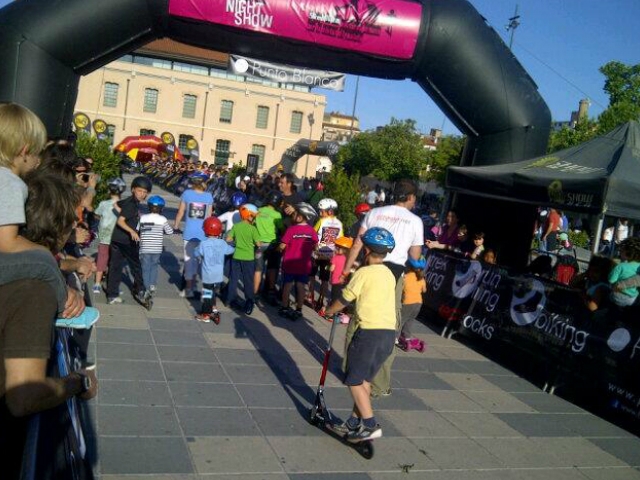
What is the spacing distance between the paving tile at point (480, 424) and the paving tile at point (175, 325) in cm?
324

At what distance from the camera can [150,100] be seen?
1868 inches

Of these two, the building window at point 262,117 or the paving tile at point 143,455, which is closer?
the paving tile at point 143,455

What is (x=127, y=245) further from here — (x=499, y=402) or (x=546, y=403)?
(x=546, y=403)

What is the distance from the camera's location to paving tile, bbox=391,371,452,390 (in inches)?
266

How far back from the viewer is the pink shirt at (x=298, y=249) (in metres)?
8.81

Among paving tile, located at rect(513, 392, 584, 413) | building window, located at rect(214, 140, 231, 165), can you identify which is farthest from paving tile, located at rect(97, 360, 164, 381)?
building window, located at rect(214, 140, 231, 165)

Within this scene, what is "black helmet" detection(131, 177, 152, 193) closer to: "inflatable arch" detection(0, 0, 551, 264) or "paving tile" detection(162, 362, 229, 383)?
"inflatable arch" detection(0, 0, 551, 264)

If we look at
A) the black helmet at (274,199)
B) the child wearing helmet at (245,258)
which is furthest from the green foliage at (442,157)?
the child wearing helmet at (245,258)

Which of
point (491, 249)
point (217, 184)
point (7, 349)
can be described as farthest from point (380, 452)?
point (217, 184)

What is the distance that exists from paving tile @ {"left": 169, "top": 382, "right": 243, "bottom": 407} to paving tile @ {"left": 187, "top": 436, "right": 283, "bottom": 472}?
666 mm

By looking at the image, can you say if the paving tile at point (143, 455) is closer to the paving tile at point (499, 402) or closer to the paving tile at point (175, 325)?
the paving tile at point (175, 325)

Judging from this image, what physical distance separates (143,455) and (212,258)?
3.96 meters

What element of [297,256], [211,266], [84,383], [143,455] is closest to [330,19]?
[297,256]

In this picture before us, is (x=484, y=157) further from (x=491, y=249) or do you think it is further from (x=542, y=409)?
(x=542, y=409)
